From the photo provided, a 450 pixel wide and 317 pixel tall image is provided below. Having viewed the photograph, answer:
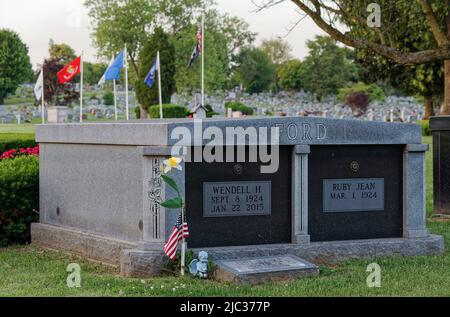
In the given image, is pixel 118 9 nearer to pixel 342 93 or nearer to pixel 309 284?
pixel 342 93

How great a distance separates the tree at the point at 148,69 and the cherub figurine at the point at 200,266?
125 feet

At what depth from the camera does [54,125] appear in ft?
32.9

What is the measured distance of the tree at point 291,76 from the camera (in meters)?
94.4

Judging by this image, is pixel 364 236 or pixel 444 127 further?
pixel 444 127

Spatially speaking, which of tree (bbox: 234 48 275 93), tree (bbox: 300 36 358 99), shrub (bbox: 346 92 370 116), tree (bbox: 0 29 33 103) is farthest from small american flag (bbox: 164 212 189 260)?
tree (bbox: 234 48 275 93)

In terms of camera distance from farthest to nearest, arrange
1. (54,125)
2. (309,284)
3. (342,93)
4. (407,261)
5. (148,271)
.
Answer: (342,93), (54,125), (407,261), (148,271), (309,284)

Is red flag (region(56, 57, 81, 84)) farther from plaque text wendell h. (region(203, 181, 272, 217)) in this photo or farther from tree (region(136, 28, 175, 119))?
tree (region(136, 28, 175, 119))

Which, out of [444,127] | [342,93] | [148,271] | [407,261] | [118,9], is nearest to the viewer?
[148,271]

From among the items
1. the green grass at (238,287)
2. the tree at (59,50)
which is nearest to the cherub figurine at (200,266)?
the green grass at (238,287)

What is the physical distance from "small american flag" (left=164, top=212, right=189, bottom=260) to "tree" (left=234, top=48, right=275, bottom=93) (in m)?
84.8

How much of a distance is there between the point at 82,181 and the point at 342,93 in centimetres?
7496

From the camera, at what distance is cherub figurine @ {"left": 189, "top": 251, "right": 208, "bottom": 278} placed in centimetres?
741

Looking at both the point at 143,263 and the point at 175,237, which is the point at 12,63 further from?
the point at 175,237

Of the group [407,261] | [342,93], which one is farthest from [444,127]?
[342,93]
